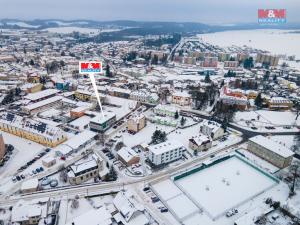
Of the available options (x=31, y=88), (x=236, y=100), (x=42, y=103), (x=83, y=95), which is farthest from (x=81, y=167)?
(x=31, y=88)

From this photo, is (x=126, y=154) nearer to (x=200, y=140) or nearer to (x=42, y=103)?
(x=200, y=140)

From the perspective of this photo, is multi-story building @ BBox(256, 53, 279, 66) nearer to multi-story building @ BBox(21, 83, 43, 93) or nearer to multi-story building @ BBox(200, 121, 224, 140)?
multi-story building @ BBox(200, 121, 224, 140)

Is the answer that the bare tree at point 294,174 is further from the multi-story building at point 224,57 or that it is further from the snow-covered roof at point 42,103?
the multi-story building at point 224,57

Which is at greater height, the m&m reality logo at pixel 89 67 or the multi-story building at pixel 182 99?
the m&m reality logo at pixel 89 67

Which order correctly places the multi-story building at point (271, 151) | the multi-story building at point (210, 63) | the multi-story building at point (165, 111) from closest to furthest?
the multi-story building at point (271, 151) → the multi-story building at point (165, 111) → the multi-story building at point (210, 63)

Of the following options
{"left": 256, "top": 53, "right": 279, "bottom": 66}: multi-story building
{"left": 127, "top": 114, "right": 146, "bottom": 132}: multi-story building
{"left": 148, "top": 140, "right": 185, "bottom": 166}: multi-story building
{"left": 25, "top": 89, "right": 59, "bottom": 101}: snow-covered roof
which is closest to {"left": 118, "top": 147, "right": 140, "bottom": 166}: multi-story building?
{"left": 148, "top": 140, "right": 185, "bottom": 166}: multi-story building

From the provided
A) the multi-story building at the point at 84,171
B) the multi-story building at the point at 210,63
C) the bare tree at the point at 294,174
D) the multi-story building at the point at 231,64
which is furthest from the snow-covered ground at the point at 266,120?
the multi-story building at the point at 210,63
